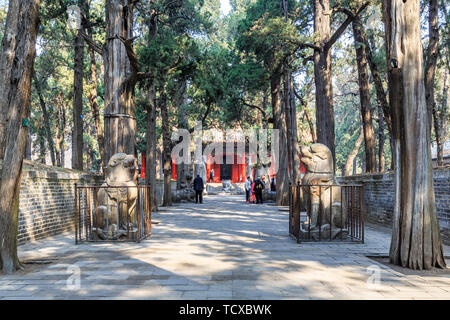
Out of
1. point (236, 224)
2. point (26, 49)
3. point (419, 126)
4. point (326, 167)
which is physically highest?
point (26, 49)

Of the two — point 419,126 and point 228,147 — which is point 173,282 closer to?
point 419,126

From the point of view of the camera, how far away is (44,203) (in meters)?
8.91

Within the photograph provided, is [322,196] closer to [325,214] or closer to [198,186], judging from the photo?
[325,214]

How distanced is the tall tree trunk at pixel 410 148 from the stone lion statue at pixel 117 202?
200 inches

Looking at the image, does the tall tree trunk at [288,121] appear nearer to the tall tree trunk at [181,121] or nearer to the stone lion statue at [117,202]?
the tall tree trunk at [181,121]

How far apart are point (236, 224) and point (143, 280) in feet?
21.7

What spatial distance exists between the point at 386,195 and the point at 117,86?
7838 mm

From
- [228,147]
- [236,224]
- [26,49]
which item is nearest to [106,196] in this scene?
[26,49]

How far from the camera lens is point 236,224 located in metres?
11.4

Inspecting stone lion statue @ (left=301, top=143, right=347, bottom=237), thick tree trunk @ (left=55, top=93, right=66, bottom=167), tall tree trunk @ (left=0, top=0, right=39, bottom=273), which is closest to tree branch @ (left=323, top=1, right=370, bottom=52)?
stone lion statue @ (left=301, top=143, right=347, bottom=237)

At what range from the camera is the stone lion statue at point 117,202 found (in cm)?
811

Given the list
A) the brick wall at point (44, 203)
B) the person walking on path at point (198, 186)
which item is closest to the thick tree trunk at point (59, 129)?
the person walking on path at point (198, 186)

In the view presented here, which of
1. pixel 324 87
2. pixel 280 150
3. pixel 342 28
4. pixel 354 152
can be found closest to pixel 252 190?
pixel 280 150

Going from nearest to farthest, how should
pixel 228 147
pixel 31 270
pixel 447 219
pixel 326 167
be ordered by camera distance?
pixel 31 270
pixel 447 219
pixel 326 167
pixel 228 147
